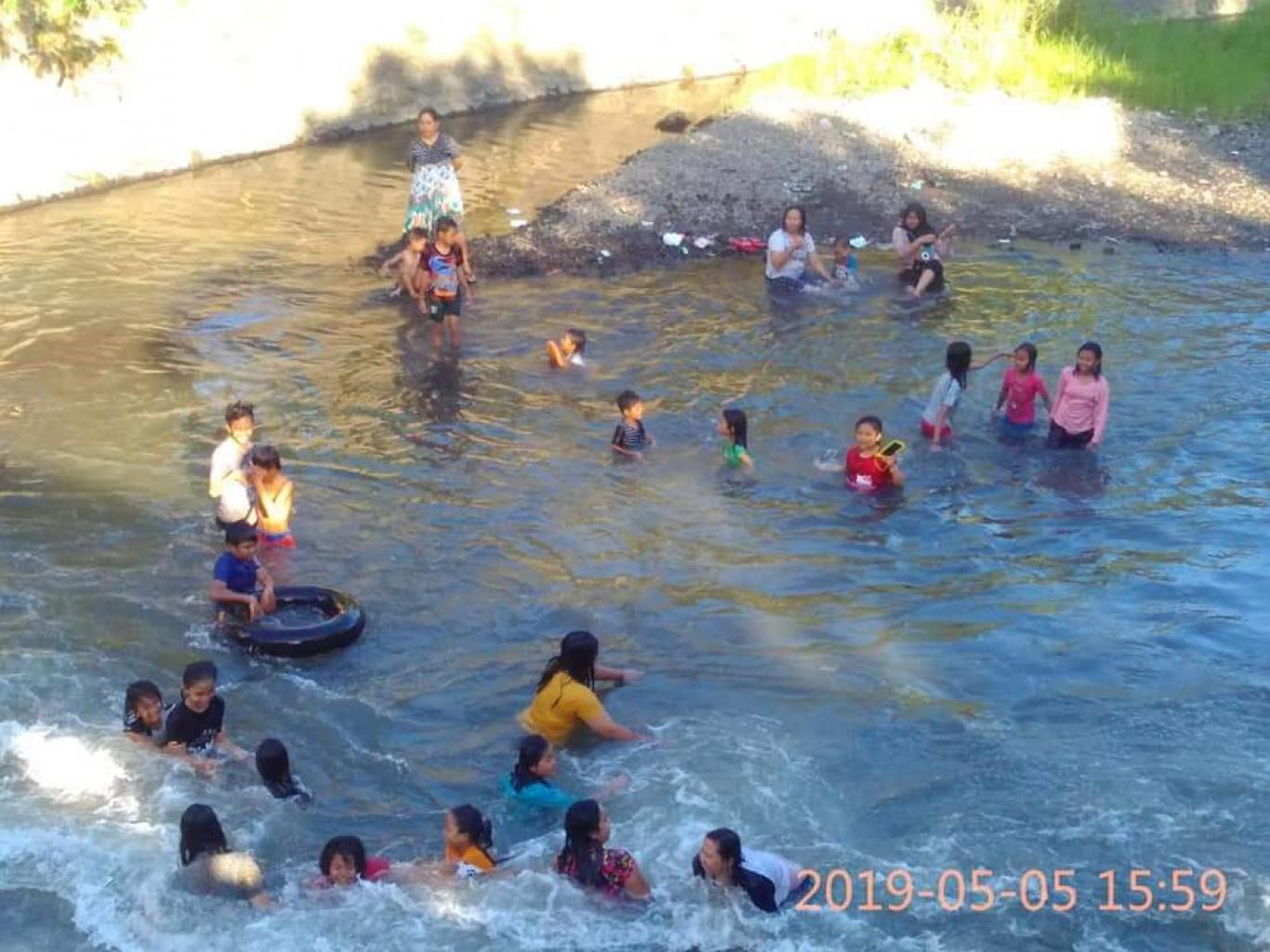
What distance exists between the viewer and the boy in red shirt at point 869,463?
11.9 m

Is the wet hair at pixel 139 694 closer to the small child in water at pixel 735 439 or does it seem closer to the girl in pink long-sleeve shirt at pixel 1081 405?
the small child in water at pixel 735 439

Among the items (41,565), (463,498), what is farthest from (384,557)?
(41,565)

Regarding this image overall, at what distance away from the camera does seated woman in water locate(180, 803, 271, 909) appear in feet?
24.8

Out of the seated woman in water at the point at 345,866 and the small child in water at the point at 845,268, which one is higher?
the small child in water at the point at 845,268

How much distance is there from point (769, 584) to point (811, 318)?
19.9 ft

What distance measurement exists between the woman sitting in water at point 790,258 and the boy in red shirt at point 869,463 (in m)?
5.09

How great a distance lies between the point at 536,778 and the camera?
8148mm

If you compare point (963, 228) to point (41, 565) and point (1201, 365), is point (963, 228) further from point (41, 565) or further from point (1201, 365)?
point (41, 565)

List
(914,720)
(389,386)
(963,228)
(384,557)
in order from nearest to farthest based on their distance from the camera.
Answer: (914,720) → (384,557) → (389,386) → (963,228)

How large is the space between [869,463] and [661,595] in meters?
2.40

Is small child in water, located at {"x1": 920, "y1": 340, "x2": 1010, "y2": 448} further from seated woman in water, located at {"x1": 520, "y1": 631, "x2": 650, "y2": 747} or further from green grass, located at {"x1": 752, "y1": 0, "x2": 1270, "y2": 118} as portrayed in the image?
green grass, located at {"x1": 752, "y1": 0, "x2": 1270, "y2": 118}

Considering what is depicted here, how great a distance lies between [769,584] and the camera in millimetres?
10898
